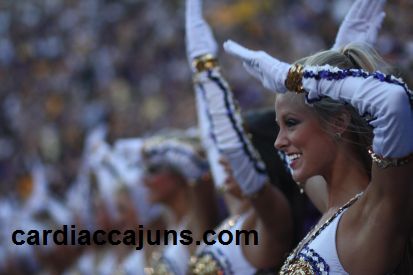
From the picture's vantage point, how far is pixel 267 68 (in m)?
2.53

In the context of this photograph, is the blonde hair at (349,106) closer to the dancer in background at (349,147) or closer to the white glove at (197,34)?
the dancer in background at (349,147)

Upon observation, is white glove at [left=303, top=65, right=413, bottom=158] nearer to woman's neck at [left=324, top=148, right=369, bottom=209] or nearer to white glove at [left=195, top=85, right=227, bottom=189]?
woman's neck at [left=324, top=148, right=369, bottom=209]

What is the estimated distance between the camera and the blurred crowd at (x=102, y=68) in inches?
285

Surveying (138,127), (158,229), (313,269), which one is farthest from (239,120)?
(138,127)

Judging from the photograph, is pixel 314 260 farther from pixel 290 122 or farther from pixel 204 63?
pixel 204 63

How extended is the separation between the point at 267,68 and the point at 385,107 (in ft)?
1.57

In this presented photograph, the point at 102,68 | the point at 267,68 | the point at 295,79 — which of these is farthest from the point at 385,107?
the point at 102,68

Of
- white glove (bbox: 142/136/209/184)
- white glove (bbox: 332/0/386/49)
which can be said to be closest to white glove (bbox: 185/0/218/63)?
white glove (bbox: 332/0/386/49)

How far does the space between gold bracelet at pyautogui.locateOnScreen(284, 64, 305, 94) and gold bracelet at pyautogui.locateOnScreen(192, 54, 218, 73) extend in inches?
41.9

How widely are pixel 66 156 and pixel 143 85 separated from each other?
1132mm

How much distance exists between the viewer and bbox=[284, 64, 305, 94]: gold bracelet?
7.91 ft

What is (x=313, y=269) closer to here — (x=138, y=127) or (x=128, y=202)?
(x=128, y=202)

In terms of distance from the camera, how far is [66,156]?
32.9 ft

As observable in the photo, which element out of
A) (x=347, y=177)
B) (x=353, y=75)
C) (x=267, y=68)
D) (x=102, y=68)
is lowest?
(x=347, y=177)
